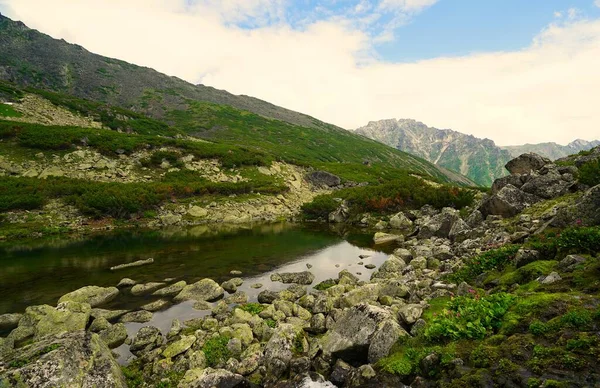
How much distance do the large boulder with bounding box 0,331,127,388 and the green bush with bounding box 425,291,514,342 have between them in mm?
10887

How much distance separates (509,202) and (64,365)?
3414 cm

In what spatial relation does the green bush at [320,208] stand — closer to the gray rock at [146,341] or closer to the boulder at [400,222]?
the boulder at [400,222]

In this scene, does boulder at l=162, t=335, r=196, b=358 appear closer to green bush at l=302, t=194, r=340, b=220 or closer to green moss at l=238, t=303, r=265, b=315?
green moss at l=238, t=303, r=265, b=315

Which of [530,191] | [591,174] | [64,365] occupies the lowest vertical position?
[64,365]

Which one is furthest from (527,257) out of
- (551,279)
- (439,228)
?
(439,228)

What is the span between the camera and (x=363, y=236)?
1741 inches

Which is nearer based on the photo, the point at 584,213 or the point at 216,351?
the point at 216,351

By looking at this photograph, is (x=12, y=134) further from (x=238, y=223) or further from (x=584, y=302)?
(x=584, y=302)

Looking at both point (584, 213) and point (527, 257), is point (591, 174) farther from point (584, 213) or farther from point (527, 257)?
point (527, 257)

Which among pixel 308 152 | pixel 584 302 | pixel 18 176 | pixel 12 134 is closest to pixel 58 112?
pixel 12 134

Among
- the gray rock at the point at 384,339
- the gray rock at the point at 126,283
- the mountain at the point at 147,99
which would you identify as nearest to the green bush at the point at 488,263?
the gray rock at the point at 384,339

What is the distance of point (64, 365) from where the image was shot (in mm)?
9781

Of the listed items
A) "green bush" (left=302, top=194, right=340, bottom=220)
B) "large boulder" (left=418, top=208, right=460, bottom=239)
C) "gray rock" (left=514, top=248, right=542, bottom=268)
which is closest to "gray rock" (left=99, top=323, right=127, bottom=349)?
"gray rock" (left=514, top=248, right=542, bottom=268)

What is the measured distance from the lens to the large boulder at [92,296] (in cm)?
2008
